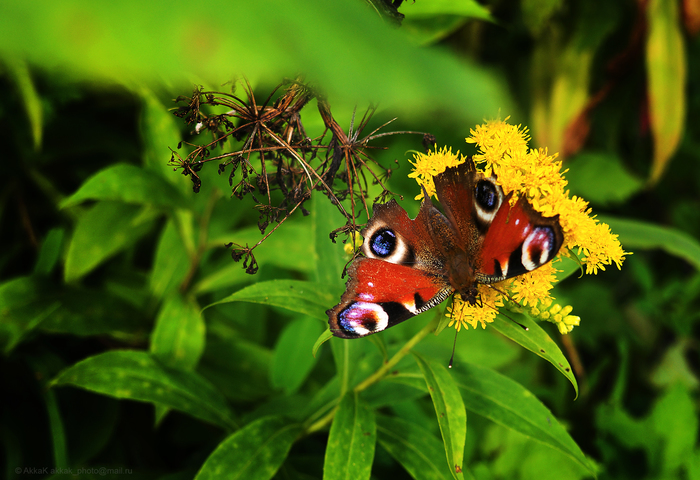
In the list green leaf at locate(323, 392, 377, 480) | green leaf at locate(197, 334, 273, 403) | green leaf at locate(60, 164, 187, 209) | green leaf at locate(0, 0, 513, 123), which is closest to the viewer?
green leaf at locate(0, 0, 513, 123)

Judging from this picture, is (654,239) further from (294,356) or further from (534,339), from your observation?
(294,356)

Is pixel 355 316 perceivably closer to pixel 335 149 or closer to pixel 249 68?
pixel 335 149

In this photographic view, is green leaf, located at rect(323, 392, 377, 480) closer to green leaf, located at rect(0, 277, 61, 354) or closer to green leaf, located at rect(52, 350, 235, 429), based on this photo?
A: green leaf, located at rect(52, 350, 235, 429)

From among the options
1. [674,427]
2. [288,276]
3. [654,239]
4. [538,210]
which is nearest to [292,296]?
[538,210]

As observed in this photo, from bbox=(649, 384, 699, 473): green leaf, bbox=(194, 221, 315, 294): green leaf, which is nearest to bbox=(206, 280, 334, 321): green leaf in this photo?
bbox=(194, 221, 315, 294): green leaf

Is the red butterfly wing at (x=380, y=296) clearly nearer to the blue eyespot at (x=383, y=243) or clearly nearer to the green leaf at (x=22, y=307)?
the blue eyespot at (x=383, y=243)

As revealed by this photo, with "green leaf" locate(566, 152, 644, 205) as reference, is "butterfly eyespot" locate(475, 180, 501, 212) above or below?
below
